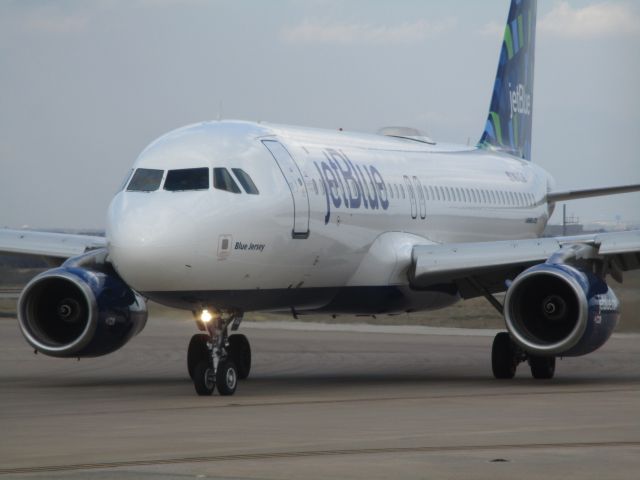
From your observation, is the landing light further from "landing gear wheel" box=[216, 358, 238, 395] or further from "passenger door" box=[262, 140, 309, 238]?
"passenger door" box=[262, 140, 309, 238]

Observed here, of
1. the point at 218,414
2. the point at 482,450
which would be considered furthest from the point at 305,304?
the point at 482,450

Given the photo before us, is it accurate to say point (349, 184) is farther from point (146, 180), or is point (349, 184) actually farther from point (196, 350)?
point (146, 180)

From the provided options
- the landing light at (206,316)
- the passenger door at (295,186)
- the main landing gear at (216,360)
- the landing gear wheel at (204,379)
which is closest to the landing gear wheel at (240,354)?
the main landing gear at (216,360)

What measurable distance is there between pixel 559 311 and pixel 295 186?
437 cm

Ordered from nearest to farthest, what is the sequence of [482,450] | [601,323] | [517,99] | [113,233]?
[482,450] → [113,233] → [601,323] → [517,99]

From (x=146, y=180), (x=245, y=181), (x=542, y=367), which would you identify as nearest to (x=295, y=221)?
(x=245, y=181)

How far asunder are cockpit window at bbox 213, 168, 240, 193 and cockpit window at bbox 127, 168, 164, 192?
69 cm

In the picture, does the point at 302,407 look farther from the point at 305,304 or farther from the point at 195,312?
the point at 305,304

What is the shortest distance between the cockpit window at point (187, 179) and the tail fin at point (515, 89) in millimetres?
13847

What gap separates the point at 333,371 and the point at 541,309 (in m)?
4.54

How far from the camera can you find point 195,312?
63.6 ft

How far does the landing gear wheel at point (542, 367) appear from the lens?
22.8 metres

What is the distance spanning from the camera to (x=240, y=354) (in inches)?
912

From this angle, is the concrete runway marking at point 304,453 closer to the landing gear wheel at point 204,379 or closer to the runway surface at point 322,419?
the runway surface at point 322,419
